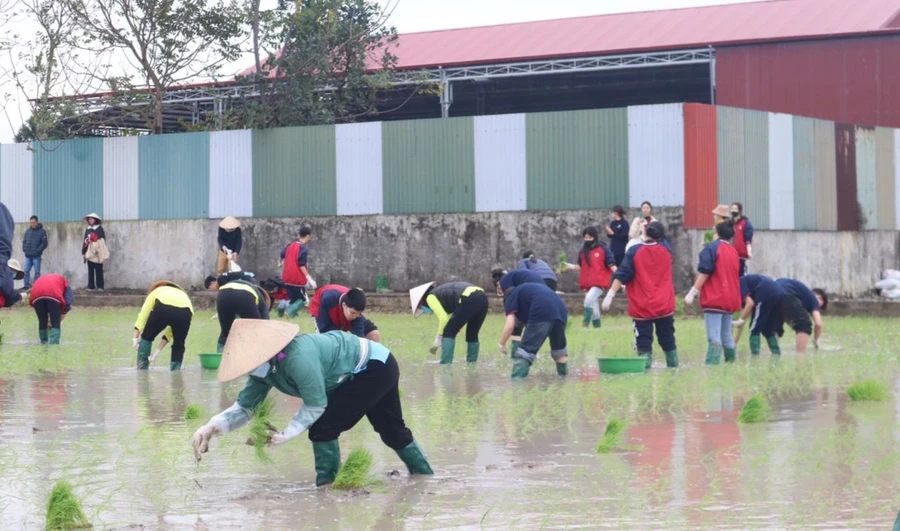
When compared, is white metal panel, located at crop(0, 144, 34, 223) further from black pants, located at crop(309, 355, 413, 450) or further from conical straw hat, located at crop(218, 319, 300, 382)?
conical straw hat, located at crop(218, 319, 300, 382)

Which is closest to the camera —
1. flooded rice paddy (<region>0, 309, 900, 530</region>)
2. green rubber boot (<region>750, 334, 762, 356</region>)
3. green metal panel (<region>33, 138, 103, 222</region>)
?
flooded rice paddy (<region>0, 309, 900, 530</region>)

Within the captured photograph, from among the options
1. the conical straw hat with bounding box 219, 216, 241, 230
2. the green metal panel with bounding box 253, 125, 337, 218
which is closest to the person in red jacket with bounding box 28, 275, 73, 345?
the conical straw hat with bounding box 219, 216, 241, 230

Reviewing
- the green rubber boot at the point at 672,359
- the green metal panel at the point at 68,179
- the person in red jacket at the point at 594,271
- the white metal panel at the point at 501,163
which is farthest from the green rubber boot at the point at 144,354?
the green metal panel at the point at 68,179

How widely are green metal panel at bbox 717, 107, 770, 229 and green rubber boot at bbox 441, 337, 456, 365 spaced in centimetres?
1020

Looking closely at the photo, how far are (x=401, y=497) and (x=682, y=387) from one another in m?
5.59

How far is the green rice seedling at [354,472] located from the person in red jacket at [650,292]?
6917 mm

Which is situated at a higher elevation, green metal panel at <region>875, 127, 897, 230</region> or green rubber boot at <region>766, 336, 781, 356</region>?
green metal panel at <region>875, 127, 897, 230</region>

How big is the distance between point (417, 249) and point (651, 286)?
487 inches

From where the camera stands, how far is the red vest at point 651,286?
48.3 feet

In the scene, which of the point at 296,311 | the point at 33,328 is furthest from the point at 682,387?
the point at 33,328

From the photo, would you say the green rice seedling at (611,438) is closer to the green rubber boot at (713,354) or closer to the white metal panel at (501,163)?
the green rubber boot at (713,354)

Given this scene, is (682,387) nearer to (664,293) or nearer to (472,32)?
(664,293)

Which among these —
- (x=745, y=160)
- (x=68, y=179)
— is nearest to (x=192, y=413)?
(x=745, y=160)

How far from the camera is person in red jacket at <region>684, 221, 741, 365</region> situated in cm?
1494
